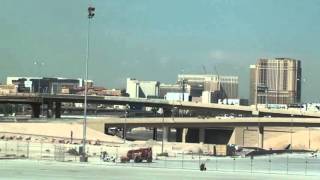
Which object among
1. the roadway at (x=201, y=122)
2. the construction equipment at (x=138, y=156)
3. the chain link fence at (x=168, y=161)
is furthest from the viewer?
the roadway at (x=201, y=122)

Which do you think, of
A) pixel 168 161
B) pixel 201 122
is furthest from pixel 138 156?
pixel 201 122

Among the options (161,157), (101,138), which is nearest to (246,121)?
(101,138)

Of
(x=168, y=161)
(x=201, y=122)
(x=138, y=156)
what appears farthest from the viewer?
(x=201, y=122)

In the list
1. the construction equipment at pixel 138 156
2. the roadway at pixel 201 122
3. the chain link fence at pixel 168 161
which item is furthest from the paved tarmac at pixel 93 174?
the roadway at pixel 201 122

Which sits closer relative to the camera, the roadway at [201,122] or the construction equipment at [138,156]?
the construction equipment at [138,156]

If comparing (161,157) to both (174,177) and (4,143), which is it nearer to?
(4,143)

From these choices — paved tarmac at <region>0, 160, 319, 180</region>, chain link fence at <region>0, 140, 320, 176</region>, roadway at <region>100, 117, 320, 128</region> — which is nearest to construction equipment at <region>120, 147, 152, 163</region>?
chain link fence at <region>0, 140, 320, 176</region>

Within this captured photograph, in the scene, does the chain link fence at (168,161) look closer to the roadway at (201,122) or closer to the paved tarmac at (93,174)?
the paved tarmac at (93,174)

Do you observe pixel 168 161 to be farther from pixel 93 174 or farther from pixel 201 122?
pixel 201 122

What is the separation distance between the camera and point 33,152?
111000 mm

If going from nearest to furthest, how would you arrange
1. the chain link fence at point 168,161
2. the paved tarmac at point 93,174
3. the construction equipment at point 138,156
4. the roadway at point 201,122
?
the paved tarmac at point 93,174 < the chain link fence at point 168,161 < the construction equipment at point 138,156 < the roadway at point 201,122

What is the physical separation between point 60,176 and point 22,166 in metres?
15.1

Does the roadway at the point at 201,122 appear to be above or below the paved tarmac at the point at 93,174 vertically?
above

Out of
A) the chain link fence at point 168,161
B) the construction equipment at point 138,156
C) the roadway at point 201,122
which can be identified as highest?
the roadway at point 201,122
